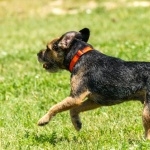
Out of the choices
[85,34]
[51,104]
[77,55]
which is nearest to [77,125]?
[77,55]

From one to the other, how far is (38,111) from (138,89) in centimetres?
223

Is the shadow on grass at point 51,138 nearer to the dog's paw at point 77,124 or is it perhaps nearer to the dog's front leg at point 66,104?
the dog's front leg at point 66,104

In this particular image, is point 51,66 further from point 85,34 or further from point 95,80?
point 95,80

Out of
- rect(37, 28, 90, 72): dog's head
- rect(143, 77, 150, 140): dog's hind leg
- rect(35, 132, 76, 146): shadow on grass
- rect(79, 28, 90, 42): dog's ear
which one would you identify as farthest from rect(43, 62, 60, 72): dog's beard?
rect(143, 77, 150, 140): dog's hind leg

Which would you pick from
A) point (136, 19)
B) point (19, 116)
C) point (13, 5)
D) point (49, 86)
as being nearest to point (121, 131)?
point (19, 116)

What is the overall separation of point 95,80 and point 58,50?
93 centimetres

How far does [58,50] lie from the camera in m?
8.24

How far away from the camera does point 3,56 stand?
14.5m

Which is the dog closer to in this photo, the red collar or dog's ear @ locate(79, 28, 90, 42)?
the red collar

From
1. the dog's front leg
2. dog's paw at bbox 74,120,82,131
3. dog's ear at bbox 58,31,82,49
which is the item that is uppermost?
dog's ear at bbox 58,31,82,49

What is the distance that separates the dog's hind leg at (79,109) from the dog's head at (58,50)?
66 cm

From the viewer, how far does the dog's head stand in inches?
319

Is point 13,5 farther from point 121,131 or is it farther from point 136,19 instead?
point 121,131

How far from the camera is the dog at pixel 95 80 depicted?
7301 millimetres
